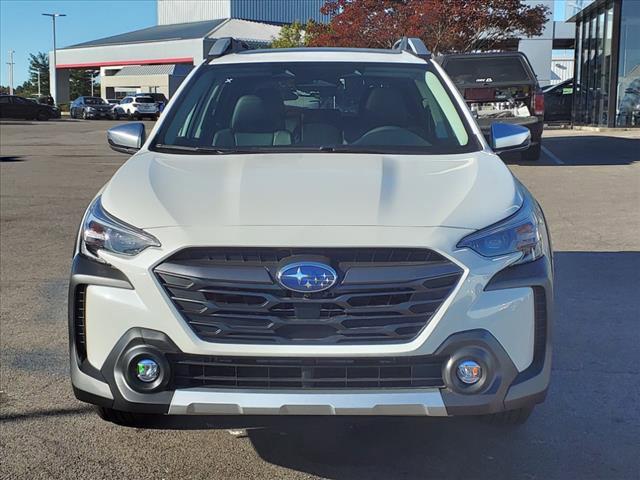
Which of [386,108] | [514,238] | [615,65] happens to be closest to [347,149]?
[386,108]

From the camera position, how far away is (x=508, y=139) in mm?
4312

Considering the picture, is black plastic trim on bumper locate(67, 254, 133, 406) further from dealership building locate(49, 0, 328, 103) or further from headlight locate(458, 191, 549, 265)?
dealership building locate(49, 0, 328, 103)

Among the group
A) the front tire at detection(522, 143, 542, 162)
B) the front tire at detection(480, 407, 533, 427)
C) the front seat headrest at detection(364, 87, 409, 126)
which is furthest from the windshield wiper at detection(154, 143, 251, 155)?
the front tire at detection(522, 143, 542, 162)

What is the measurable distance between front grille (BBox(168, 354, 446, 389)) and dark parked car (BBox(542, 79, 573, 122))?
93.6 ft

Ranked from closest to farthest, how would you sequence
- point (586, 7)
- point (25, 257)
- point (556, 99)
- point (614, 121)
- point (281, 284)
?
point (281, 284) → point (25, 257) → point (614, 121) → point (586, 7) → point (556, 99)

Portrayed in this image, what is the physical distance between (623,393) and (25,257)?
5712 millimetres

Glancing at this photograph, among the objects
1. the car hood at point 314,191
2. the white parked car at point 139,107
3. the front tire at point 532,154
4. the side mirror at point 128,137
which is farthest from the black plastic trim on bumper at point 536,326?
the white parked car at point 139,107

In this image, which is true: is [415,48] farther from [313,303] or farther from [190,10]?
[190,10]

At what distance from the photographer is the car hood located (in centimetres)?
297

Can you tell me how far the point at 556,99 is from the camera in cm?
2995

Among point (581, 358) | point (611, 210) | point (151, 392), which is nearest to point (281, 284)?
point (151, 392)

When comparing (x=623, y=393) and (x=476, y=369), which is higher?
(x=476, y=369)

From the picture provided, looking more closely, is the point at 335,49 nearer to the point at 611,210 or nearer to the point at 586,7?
the point at 611,210

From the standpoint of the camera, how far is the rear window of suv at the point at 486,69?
14398 mm
